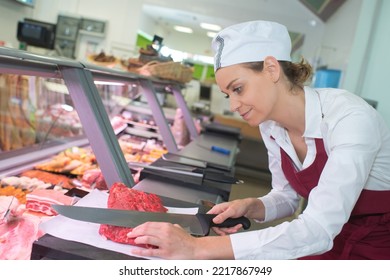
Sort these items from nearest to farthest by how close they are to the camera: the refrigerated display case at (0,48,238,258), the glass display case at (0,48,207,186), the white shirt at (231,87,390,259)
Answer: the white shirt at (231,87,390,259)
the refrigerated display case at (0,48,238,258)
the glass display case at (0,48,207,186)

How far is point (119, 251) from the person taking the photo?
2.84 ft

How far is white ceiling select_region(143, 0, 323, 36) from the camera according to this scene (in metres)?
7.81

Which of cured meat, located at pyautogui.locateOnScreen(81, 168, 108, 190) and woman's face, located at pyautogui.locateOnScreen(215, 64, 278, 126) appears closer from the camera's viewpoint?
woman's face, located at pyautogui.locateOnScreen(215, 64, 278, 126)

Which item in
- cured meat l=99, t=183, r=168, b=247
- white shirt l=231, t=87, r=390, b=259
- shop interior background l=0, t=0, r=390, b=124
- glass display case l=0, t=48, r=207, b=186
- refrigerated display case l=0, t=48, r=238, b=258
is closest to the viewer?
white shirt l=231, t=87, r=390, b=259

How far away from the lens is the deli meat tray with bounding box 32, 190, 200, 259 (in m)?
0.80

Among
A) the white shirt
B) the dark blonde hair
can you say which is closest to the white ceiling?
the dark blonde hair

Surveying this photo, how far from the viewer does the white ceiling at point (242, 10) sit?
781 cm

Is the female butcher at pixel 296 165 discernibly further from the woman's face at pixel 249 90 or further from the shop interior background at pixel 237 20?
the shop interior background at pixel 237 20

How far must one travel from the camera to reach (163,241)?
0.87 m

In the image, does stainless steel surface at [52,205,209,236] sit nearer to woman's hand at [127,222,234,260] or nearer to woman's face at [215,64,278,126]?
woman's hand at [127,222,234,260]

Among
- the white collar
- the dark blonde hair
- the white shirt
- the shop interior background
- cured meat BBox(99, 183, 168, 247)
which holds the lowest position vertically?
cured meat BBox(99, 183, 168, 247)

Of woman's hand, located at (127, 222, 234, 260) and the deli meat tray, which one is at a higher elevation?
woman's hand, located at (127, 222, 234, 260)

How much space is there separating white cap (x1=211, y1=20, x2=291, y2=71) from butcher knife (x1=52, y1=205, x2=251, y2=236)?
512 millimetres
